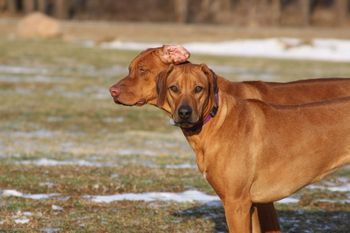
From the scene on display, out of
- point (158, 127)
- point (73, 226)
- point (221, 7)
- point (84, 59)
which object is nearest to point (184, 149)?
point (158, 127)

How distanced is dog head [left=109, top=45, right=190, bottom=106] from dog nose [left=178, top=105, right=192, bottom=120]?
50.6 inches

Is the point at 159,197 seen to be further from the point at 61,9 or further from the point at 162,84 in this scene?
the point at 61,9

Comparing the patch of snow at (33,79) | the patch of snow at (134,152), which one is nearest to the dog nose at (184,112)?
the patch of snow at (134,152)

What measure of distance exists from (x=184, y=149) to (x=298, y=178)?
886cm

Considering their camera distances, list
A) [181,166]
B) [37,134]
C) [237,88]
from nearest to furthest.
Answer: [237,88] < [181,166] < [37,134]

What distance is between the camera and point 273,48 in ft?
143

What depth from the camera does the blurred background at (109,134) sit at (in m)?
10.4

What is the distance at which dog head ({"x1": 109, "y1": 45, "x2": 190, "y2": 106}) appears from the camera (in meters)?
8.77

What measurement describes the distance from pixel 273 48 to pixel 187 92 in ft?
119

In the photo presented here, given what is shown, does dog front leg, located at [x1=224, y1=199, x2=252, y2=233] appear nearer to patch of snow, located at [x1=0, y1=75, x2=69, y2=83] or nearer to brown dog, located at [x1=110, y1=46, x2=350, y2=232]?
brown dog, located at [x1=110, y1=46, x2=350, y2=232]

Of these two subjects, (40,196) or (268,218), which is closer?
(268,218)

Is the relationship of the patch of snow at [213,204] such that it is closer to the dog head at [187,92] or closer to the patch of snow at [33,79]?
the dog head at [187,92]

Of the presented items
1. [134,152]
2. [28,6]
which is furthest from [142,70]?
[28,6]

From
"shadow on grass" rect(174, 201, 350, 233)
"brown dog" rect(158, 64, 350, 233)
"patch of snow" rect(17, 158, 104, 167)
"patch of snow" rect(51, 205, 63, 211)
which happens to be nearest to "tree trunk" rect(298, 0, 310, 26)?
"patch of snow" rect(17, 158, 104, 167)
